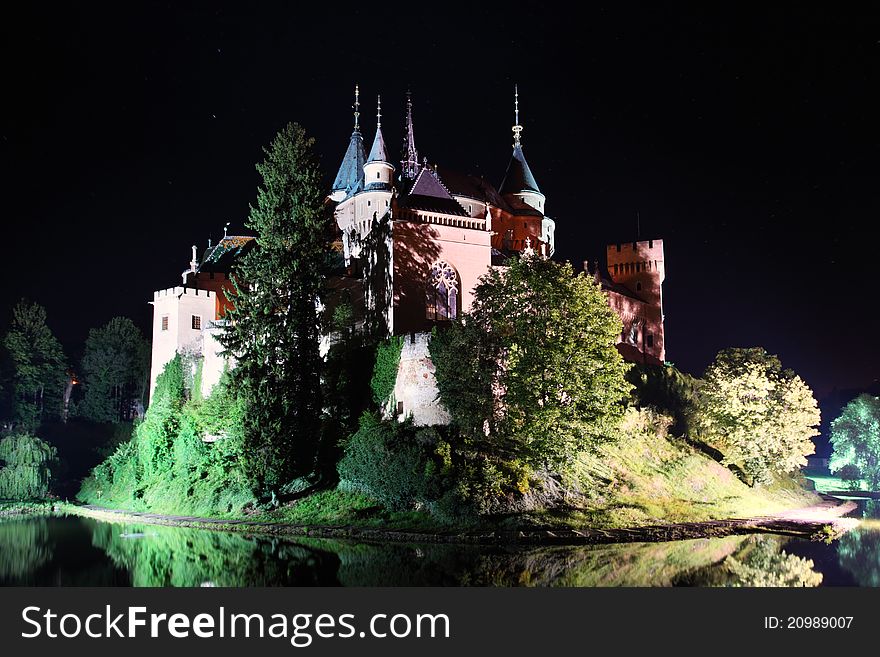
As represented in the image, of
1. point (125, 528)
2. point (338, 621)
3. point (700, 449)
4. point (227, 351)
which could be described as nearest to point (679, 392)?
point (700, 449)

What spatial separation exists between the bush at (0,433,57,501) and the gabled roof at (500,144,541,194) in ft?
115

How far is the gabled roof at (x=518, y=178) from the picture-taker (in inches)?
2584

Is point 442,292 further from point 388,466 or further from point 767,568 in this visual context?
point 767,568

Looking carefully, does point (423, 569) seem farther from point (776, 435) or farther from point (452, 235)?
point (776, 435)

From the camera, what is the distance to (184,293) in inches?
2047

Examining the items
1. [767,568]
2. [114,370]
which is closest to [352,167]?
[114,370]

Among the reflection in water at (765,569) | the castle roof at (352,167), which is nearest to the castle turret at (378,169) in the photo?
the castle roof at (352,167)

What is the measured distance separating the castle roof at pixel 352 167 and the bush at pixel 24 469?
83.3ft

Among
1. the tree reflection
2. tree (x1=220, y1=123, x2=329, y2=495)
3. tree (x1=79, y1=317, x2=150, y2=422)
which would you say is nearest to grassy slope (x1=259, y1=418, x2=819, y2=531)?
tree (x1=220, y1=123, x2=329, y2=495)

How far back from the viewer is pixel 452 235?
45.1m

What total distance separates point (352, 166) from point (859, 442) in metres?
42.5

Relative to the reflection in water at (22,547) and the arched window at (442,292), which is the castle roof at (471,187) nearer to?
the arched window at (442,292)

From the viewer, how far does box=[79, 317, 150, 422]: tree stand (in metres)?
63.6

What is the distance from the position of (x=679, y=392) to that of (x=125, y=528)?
29860 millimetres
